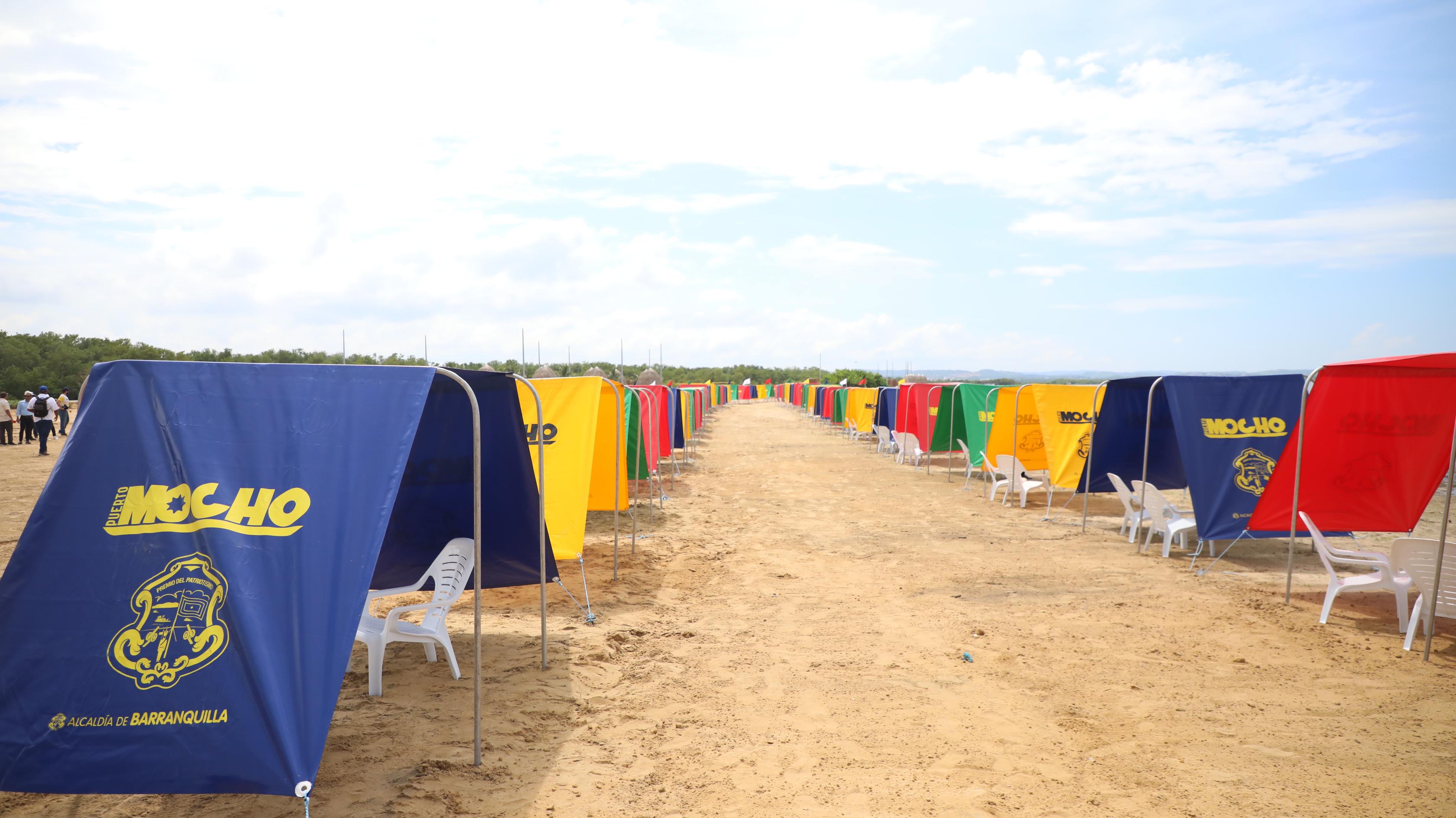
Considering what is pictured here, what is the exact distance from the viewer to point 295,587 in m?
3.22

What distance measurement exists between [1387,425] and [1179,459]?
3.03 metres

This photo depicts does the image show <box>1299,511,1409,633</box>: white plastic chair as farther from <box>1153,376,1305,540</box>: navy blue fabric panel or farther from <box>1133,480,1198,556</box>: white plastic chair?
<box>1133,480,1198,556</box>: white plastic chair

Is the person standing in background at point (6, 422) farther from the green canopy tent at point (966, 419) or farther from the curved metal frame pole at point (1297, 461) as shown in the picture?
the curved metal frame pole at point (1297, 461)

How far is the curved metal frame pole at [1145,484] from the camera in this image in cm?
878

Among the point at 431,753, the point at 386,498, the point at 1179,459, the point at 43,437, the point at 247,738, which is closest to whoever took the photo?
the point at 247,738

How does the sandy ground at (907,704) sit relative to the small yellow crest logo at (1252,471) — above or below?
below

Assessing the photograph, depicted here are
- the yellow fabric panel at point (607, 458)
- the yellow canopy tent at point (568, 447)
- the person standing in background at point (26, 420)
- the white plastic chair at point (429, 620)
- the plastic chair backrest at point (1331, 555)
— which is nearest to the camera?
the white plastic chair at point (429, 620)

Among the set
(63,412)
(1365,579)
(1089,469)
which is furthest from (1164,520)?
(63,412)

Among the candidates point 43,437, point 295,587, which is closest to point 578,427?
point 295,587

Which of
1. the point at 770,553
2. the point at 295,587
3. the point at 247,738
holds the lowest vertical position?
the point at 770,553

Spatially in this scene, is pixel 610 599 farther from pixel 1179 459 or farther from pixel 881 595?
pixel 1179 459

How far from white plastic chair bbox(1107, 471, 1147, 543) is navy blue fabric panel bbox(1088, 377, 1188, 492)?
0.24 m

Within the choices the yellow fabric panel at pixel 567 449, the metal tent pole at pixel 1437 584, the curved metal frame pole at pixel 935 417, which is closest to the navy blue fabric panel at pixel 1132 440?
the metal tent pole at pixel 1437 584

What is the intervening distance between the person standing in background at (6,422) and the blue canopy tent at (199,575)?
2251 cm
